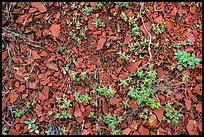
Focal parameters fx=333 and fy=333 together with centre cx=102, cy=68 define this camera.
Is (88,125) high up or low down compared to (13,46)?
down

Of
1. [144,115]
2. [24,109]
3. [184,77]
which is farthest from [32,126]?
[184,77]

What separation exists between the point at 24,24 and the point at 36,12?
5.6 inches

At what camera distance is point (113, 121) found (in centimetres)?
262

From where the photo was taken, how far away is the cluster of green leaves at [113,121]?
8.57ft

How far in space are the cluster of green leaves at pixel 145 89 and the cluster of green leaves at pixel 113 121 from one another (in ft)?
0.68

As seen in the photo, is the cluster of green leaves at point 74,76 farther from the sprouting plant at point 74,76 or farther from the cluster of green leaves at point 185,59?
the cluster of green leaves at point 185,59

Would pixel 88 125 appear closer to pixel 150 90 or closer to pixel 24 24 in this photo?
pixel 150 90

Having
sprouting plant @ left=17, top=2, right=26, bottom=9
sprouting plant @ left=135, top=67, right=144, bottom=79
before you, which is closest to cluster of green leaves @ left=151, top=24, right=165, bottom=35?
sprouting plant @ left=135, top=67, right=144, bottom=79

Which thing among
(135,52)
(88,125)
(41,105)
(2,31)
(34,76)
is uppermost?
(2,31)

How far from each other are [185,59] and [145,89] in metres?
0.40

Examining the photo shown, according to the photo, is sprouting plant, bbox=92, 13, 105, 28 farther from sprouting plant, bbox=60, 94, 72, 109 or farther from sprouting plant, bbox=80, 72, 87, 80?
sprouting plant, bbox=60, 94, 72, 109

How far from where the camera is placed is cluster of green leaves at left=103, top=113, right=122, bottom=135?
8.57 ft

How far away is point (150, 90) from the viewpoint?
2.64 m

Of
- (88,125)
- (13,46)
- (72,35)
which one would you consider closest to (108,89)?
(88,125)
